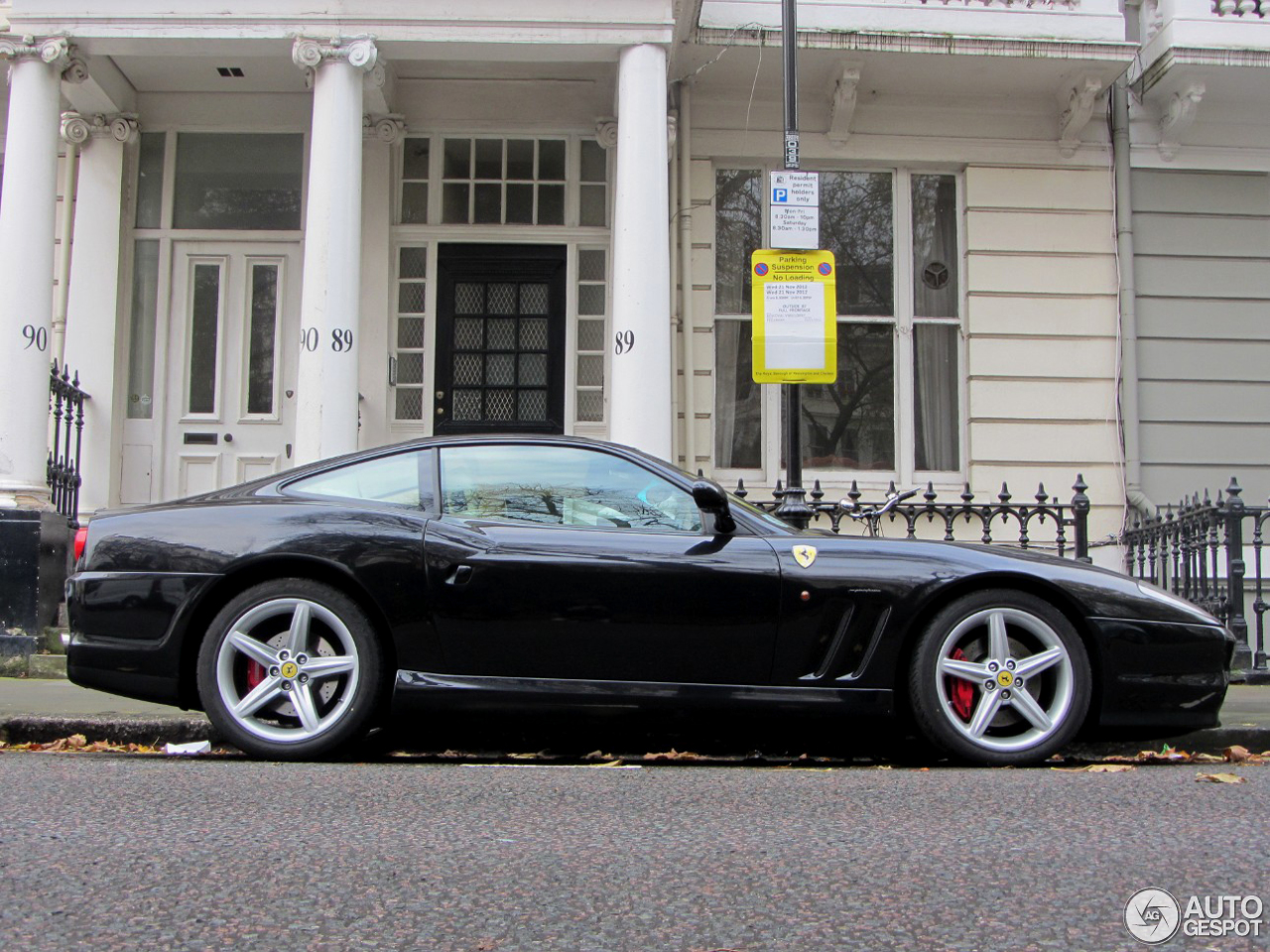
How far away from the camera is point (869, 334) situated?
12945 millimetres

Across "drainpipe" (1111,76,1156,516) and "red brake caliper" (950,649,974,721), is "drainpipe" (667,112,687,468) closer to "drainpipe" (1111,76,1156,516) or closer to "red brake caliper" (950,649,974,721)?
"drainpipe" (1111,76,1156,516)

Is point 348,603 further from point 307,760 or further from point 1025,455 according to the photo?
point 1025,455

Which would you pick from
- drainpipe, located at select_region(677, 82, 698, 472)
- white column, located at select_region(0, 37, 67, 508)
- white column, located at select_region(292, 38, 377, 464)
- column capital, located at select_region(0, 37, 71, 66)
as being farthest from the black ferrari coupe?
drainpipe, located at select_region(677, 82, 698, 472)

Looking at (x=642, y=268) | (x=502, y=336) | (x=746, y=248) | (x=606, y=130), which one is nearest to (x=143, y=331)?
(x=502, y=336)

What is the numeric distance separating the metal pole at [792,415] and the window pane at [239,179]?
585 centimetres

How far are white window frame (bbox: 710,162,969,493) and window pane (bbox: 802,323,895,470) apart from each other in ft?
0.24

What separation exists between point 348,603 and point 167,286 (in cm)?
800

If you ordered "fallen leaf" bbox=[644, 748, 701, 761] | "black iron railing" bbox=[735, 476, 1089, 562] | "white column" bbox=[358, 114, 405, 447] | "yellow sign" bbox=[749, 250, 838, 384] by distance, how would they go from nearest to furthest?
"fallen leaf" bbox=[644, 748, 701, 761] → "yellow sign" bbox=[749, 250, 838, 384] → "black iron railing" bbox=[735, 476, 1089, 562] → "white column" bbox=[358, 114, 405, 447]

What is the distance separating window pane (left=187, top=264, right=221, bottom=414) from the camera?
40.8ft

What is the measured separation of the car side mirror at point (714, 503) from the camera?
17.8 ft

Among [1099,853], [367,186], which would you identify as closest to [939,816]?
[1099,853]

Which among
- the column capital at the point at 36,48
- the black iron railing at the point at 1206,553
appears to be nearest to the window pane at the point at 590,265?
the column capital at the point at 36,48

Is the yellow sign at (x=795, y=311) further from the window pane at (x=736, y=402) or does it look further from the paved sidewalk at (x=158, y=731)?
the window pane at (x=736, y=402)

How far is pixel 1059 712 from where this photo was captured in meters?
5.38
